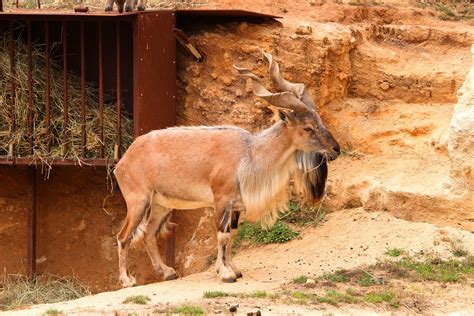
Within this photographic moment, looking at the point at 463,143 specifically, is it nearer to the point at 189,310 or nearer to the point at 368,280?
the point at 368,280

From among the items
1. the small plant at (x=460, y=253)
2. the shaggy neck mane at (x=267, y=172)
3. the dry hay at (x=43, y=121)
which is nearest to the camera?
the shaggy neck mane at (x=267, y=172)

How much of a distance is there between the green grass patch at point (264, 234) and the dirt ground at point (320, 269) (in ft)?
0.41

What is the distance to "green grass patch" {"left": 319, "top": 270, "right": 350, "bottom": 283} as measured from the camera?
11.7 metres

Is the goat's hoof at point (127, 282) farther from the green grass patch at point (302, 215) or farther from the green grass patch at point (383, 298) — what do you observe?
the green grass patch at point (383, 298)

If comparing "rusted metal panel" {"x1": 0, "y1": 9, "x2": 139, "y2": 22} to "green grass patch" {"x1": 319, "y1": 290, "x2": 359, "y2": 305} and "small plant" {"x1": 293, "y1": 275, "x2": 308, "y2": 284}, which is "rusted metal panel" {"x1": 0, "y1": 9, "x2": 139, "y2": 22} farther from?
"green grass patch" {"x1": 319, "y1": 290, "x2": 359, "y2": 305}

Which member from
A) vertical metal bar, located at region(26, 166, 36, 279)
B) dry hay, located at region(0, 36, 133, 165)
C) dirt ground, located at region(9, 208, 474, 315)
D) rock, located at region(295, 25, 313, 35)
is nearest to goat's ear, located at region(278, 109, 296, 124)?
dirt ground, located at region(9, 208, 474, 315)

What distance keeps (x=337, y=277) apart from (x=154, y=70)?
148 inches

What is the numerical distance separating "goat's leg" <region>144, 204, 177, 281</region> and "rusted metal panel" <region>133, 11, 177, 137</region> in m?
1.39

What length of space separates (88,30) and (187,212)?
8.98ft

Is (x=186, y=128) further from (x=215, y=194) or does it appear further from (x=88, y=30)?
(x=88, y=30)

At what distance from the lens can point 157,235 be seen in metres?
12.9

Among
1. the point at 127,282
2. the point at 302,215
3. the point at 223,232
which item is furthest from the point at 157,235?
the point at 302,215

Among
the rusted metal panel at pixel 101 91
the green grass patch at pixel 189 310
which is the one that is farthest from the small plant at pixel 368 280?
the rusted metal panel at pixel 101 91

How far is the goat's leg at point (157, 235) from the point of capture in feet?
41.9
